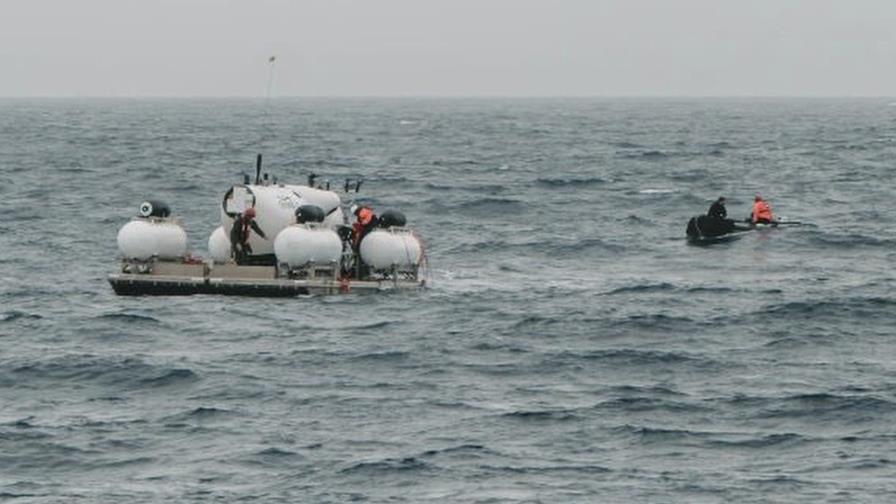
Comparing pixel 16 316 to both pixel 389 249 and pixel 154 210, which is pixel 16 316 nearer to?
pixel 154 210

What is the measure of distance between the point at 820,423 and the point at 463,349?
9668mm

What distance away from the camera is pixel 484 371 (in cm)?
3578

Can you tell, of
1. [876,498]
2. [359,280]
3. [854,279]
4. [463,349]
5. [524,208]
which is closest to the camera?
[876,498]

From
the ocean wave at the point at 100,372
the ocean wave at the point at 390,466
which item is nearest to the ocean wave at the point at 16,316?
the ocean wave at the point at 100,372

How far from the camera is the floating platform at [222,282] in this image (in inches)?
1778

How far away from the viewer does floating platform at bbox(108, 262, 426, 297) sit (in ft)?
148

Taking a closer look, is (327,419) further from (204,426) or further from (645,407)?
(645,407)

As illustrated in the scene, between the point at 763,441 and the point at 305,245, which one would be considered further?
the point at 305,245

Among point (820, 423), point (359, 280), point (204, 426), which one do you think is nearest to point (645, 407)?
point (820, 423)

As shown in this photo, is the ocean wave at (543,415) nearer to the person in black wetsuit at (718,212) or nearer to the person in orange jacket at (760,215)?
the person in black wetsuit at (718,212)

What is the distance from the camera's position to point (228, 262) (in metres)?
47.0

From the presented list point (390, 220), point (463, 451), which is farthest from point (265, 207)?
point (463, 451)

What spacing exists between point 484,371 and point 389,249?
10.9 metres

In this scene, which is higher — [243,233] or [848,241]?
[243,233]
